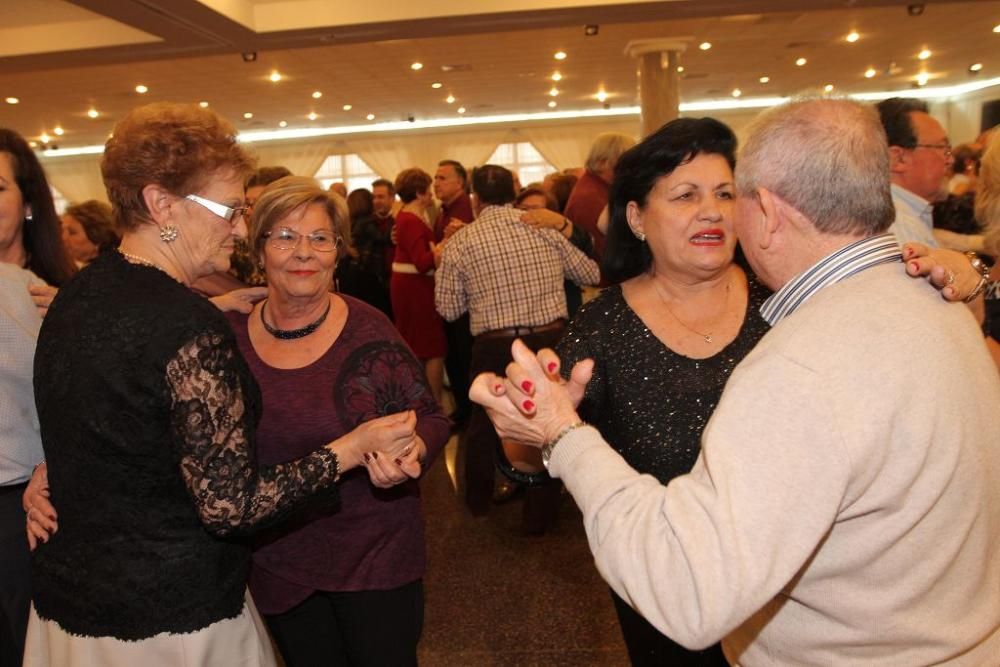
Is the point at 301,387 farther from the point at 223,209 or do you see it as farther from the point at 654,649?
the point at 654,649

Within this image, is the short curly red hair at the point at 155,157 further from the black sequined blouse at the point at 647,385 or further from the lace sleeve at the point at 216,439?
the black sequined blouse at the point at 647,385

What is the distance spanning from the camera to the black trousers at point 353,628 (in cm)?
195

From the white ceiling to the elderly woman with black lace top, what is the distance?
16.4 feet

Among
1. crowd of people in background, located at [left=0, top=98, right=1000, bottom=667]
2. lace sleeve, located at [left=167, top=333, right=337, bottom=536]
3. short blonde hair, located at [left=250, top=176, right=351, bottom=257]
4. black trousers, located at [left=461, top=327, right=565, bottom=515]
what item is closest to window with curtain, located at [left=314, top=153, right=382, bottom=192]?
black trousers, located at [left=461, top=327, right=565, bottom=515]

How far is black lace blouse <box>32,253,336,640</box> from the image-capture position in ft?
4.47

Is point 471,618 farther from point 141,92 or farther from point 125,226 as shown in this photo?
point 141,92

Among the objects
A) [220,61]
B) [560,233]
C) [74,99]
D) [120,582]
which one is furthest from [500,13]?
[74,99]

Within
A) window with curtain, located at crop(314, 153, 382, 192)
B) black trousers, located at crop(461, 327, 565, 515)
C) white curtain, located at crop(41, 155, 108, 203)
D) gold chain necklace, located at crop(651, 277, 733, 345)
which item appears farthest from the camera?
white curtain, located at crop(41, 155, 108, 203)

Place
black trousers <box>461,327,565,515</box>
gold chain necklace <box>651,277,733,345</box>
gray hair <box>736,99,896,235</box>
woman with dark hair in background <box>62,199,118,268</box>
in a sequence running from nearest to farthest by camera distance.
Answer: gray hair <box>736,99,896,235</box> < gold chain necklace <box>651,277,733,345</box> < black trousers <box>461,327,565,515</box> < woman with dark hair in background <box>62,199,118,268</box>

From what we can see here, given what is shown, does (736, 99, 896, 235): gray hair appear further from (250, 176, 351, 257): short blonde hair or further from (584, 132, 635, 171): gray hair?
(584, 132, 635, 171): gray hair

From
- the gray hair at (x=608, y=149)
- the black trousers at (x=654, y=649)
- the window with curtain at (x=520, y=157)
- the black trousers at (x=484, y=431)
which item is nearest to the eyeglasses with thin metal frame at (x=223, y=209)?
the black trousers at (x=654, y=649)

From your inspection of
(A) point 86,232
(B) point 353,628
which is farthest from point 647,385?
(A) point 86,232

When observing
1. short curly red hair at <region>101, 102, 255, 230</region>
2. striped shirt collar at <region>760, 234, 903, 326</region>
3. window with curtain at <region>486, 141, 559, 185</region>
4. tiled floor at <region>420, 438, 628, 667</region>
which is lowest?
tiled floor at <region>420, 438, 628, 667</region>

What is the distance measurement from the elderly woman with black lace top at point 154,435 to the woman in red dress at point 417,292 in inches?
159
